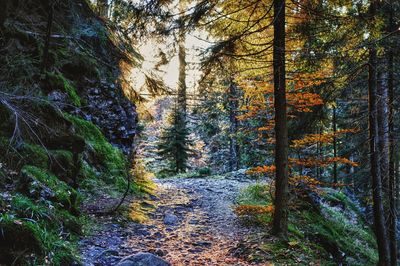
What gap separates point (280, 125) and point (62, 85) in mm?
6528

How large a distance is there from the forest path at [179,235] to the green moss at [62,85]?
3.84 meters

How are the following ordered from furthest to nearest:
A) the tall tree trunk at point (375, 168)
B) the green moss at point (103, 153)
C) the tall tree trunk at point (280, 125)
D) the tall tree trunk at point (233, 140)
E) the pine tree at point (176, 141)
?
the pine tree at point (176, 141), the tall tree trunk at point (233, 140), the green moss at point (103, 153), the tall tree trunk at point (375, 168), the tall tree trunk at point (280, 125)

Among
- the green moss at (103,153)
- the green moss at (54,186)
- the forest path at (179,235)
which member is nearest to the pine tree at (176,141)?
the forest path at (179,235)

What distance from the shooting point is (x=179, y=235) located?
7.07 metres

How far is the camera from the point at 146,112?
14.2m

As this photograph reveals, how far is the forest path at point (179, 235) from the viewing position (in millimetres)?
5613

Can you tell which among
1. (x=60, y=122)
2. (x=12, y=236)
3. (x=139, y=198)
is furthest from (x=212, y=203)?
(x=12, y=236)

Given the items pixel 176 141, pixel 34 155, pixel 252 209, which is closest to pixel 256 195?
pixel 252 209

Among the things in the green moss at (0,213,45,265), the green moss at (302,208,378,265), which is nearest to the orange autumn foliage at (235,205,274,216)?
the green moss at (302,208,378,265)

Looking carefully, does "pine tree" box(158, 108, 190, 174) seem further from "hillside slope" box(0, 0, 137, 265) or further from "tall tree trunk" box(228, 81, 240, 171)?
"hillside slope" box(0, 0, 137, 265)

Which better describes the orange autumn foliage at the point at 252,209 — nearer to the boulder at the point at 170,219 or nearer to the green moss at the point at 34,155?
the boulder at the point at 170,219

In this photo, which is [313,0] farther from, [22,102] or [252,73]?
[22,102]

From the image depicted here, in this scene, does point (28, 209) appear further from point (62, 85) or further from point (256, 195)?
point (256, 195)

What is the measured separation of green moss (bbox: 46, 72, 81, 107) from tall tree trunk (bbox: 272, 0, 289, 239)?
612cm
